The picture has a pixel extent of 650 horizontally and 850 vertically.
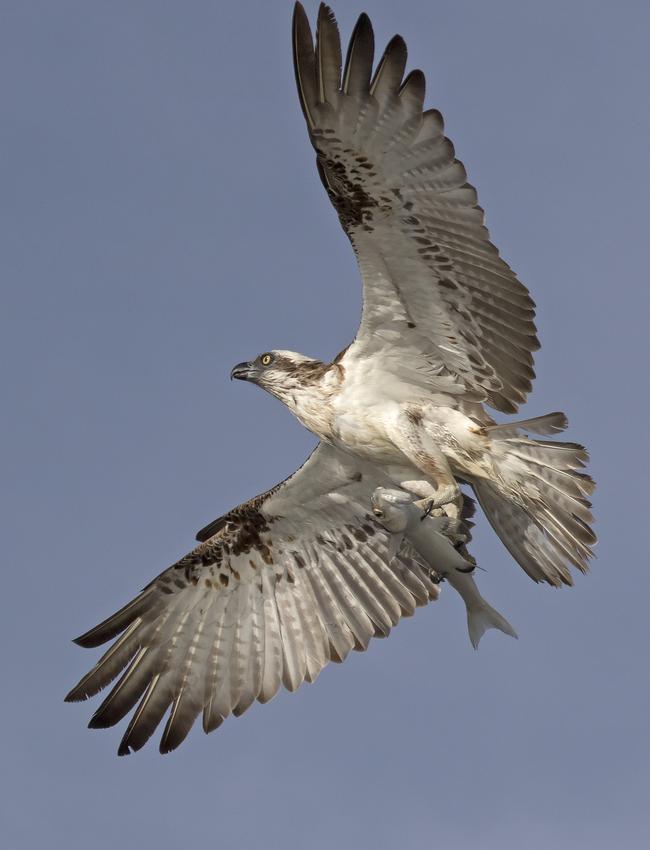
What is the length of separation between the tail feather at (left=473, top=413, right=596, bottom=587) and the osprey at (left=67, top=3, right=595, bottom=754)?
1 centimetres

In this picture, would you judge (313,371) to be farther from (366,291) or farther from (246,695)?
(246,695)

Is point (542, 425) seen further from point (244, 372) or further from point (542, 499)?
point (244, 372)

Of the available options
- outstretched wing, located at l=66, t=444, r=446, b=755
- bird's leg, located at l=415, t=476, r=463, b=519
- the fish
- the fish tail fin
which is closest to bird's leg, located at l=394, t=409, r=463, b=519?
bird's leg, located at l=415, t=476, r=463, b=519

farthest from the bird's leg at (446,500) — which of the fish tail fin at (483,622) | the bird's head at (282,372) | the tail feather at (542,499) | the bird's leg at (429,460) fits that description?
the bird's head at (282,372)

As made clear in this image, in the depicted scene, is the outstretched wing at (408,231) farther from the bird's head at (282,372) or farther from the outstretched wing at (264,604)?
the outstretched wing at (264,604)

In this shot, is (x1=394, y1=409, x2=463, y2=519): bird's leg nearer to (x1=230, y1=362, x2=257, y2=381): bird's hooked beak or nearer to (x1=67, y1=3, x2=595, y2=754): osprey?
(x1=67, y1=3, x2=595, y2=754): osprey

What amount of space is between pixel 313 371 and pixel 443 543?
2243 millimetres

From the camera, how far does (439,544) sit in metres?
12.4

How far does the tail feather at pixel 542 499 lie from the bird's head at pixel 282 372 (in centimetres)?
182

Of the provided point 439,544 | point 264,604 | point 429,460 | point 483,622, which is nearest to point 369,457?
point 429,460

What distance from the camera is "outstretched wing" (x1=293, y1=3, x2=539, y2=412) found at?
1227 centimetres

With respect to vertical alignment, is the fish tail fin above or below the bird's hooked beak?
below

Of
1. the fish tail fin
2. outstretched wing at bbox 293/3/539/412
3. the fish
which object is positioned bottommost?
the fish tail fin

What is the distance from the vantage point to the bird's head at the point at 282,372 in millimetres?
13625
